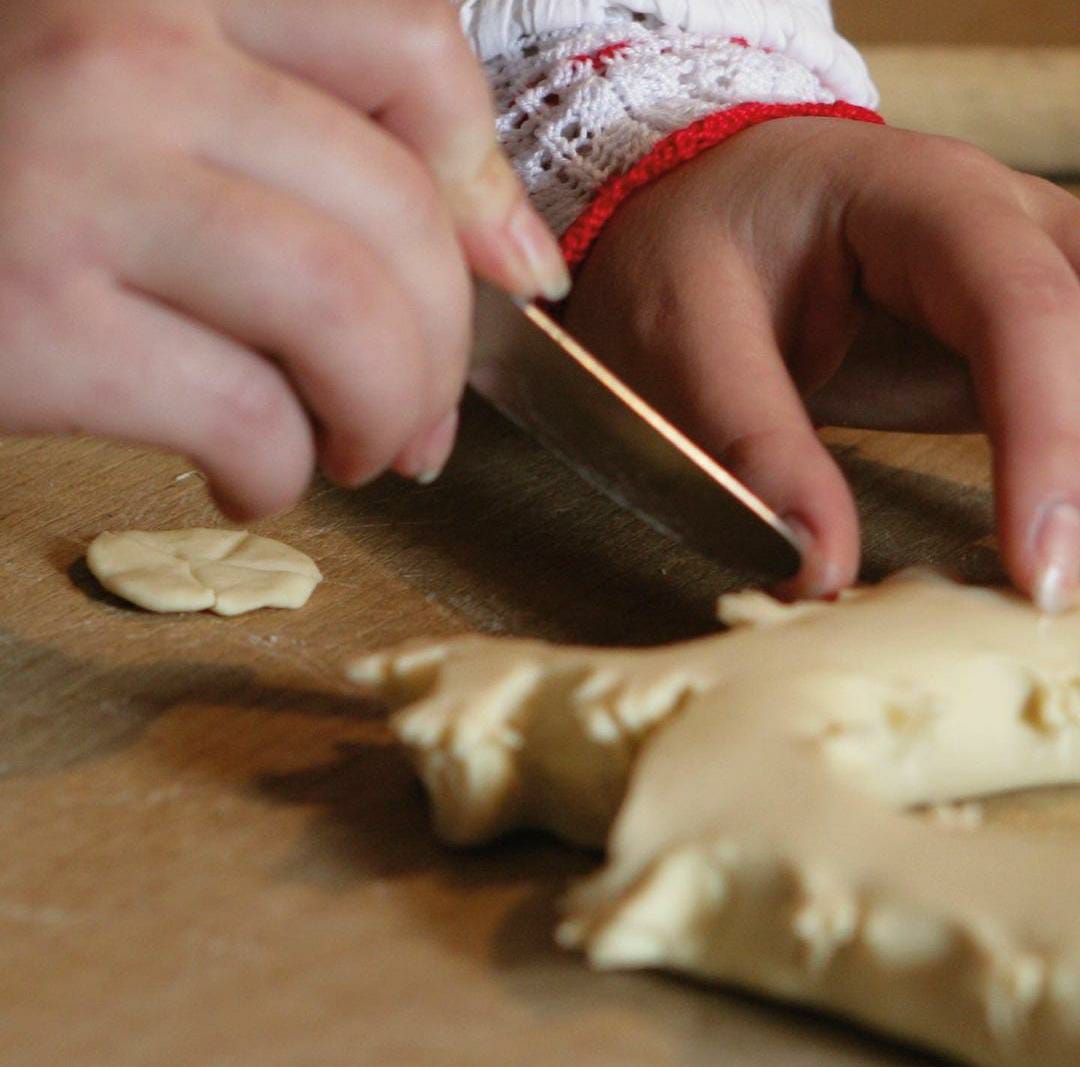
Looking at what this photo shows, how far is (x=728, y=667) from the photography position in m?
0.66

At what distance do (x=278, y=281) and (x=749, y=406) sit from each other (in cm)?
38

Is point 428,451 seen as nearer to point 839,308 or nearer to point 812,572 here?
point 812,572

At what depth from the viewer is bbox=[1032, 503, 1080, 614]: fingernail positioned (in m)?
0.75

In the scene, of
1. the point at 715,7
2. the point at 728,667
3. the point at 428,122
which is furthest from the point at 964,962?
the point at 715,7

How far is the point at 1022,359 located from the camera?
0.85m

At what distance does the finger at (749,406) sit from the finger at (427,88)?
22 cm

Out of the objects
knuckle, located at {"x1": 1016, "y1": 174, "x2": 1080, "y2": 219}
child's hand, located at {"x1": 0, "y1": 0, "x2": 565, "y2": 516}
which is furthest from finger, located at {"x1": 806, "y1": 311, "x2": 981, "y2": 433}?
child's hand, located at {"x1": 0, "y1": 0, "x2": 565, "y2": 516}

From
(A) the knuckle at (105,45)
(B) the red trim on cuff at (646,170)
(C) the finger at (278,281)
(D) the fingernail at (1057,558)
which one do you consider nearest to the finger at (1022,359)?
(D) the fingernail at (1057,558)

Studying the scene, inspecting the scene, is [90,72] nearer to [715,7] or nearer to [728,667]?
[728,667]

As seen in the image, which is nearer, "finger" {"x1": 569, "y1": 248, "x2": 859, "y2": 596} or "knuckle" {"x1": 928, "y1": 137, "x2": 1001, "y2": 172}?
"finger" {"x1": 569, "y1": 248, "x2": 859, "y2": 596}

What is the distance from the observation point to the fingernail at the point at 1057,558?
0.75 metres

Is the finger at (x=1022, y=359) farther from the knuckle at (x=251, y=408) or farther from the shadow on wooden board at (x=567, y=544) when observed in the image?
the knuckle at (x=251, y=408)

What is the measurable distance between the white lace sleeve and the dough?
0.50 meters

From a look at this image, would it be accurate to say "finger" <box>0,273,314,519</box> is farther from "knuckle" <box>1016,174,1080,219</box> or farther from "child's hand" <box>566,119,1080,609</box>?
"knuckle" <box>1016,174,1080,219</box>
